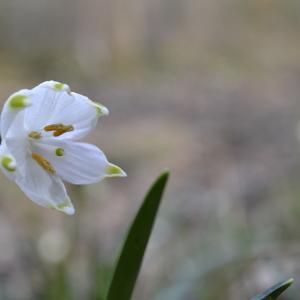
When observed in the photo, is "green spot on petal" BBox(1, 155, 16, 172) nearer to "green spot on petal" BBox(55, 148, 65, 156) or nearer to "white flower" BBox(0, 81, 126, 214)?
"white flower" BBox(0, 81, 126, 214)

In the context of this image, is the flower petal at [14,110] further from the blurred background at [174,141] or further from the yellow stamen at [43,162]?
the blurred background at [174,141]

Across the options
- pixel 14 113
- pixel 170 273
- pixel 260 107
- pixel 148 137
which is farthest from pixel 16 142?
pixel 260 107

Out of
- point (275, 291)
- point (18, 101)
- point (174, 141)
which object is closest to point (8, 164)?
point (18, 101)

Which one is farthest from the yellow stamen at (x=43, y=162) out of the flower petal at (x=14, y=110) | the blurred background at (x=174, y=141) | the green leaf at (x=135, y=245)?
the blurred background at (x=174, y=141)

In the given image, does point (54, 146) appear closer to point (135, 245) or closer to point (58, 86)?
point (58, 86)

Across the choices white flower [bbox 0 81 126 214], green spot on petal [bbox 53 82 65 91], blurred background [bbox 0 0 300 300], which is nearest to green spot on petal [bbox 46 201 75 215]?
white flower [bbox 0 81 126 214]

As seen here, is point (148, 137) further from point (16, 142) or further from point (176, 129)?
point (16, 142)
